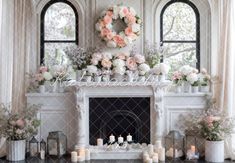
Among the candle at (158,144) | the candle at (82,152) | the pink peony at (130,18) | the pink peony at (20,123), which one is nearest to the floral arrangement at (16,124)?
Result: the pink peony at (20,123)

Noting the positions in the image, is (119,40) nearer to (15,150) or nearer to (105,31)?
(105,31)

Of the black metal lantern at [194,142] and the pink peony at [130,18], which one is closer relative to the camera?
the black metal lantern at [194,142]

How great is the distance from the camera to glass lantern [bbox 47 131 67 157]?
210 inches

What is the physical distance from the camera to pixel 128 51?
5.72 metres

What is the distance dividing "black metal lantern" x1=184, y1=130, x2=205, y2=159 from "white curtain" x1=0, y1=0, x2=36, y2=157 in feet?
8.51

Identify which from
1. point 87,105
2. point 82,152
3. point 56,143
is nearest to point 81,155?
point 82,152

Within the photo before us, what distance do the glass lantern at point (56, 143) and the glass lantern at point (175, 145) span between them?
1573 millimetres

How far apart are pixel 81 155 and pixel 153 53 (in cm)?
191

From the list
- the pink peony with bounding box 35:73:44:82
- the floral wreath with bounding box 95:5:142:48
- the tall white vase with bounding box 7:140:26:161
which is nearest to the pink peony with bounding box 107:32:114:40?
the floral wreath with bounding box 95:5:142:48

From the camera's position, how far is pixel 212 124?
497 centimetres

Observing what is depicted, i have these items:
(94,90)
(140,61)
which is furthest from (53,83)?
(140,61)

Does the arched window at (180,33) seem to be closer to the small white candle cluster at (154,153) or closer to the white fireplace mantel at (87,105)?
the white fireplace mantel at (87,105)

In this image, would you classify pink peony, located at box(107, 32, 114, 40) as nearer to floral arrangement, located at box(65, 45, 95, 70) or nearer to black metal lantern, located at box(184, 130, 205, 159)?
floral arrangement, located at box(65, 45, 95, 70)

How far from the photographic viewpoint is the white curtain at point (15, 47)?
515 centimetres
